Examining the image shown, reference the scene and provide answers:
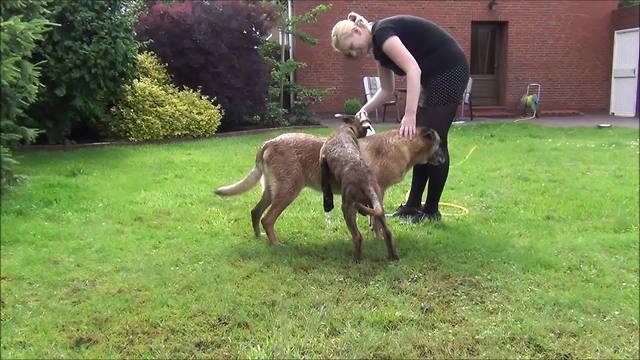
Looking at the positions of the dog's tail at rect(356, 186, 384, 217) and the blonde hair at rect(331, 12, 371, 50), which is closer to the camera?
the dog's tail at rect(356, 186, 384, 217)

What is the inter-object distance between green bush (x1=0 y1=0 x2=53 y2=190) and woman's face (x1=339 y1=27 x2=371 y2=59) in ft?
8.34

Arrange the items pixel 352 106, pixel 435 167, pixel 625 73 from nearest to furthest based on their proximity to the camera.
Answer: pixel 435 167
pixel 352 106
pixel 625 73

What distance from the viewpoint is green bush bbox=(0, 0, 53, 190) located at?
218cm

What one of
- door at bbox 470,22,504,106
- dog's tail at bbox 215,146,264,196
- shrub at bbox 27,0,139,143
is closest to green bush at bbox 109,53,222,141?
shrub at bbox 27,0,139,143

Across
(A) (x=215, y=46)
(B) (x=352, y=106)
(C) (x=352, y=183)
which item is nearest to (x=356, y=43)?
(C) (x=352, y=183)

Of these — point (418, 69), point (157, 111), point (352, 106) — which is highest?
point (418, 69)

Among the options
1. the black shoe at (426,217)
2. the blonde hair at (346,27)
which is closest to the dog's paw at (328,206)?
the black shoe at (426,217)

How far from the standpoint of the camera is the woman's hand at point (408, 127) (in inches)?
184

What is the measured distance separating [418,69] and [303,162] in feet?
3.69

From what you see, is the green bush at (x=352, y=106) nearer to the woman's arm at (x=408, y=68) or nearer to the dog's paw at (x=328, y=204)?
the woman's arm at (x=408, y=68)

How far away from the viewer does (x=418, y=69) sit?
4.52 meters

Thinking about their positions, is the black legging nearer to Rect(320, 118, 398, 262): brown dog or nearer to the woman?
the woman

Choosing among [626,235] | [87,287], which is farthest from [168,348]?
[626,235]

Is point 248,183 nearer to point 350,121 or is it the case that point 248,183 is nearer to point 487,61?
point 350,121
